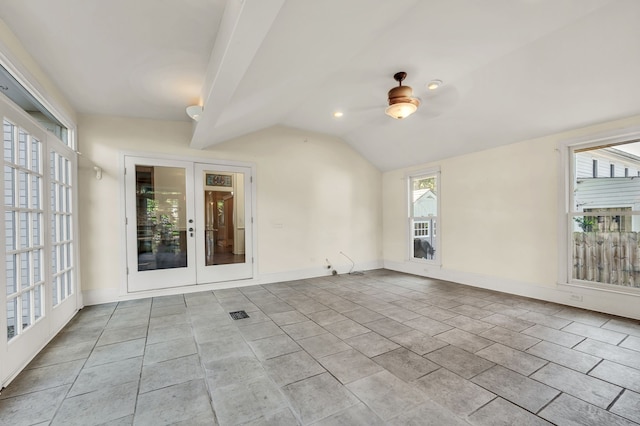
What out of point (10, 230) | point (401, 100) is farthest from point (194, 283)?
point (401, 100)

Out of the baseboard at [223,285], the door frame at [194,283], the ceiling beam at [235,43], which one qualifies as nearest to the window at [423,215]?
the baseboard at [223,285]

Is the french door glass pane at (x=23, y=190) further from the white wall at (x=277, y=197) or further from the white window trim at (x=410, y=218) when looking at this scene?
the white window trim at (x=410, y=218)

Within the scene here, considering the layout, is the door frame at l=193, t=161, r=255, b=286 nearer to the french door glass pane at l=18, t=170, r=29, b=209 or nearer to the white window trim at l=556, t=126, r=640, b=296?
the french door glass pane at l=18, t=170, r=29, b=209

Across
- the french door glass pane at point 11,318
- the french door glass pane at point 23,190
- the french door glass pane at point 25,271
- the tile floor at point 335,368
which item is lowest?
the tile floor at point 335,368

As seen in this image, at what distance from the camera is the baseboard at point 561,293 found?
335cm

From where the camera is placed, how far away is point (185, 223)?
4.60 meters

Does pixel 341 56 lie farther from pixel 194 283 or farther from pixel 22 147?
pixel 194 283

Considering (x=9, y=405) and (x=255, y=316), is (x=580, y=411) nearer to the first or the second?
(x=255, y=316)

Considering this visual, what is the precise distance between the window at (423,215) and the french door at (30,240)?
18.8 ft

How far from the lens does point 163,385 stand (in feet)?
6.83

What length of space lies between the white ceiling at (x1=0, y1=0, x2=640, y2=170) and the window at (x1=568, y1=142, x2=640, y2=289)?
0.55 meters

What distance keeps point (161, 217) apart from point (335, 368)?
142 inches

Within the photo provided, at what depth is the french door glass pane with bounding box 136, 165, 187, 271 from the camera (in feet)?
14.3

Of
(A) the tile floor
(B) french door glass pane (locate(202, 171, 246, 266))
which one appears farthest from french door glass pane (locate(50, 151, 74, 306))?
(B) french door glass pane (locate(202, 171, 246, 266))
